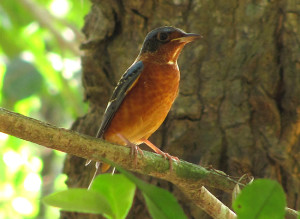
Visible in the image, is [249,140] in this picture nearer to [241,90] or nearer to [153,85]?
[241,90]

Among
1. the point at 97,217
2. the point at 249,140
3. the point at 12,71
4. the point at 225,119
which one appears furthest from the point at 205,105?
the point at 12,71

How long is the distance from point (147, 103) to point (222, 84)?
0.79m

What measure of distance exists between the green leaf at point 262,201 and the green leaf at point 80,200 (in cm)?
48

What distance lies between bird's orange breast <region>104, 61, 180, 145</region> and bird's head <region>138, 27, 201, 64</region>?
9.0 inches

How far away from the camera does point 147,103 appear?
13.3 feet

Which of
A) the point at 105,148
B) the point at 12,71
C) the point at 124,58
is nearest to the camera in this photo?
the point at 105,148

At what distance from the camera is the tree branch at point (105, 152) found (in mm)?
2521

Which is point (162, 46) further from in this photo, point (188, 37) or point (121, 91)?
point (121, 91)

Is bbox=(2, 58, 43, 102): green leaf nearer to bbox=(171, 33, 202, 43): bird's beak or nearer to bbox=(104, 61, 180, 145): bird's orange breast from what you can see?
bbox=(104, 61, 180, 145): bird's orange breast

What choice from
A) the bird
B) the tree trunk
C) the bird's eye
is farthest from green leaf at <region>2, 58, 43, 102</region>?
the bird's eye

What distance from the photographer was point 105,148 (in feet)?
9.25

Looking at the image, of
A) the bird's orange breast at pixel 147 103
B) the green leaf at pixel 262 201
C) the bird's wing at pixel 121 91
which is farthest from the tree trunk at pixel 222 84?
the green leaf at pixel 262 201

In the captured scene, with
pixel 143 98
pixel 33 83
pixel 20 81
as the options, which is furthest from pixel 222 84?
pixel 20 81

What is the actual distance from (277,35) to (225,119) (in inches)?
36.8
